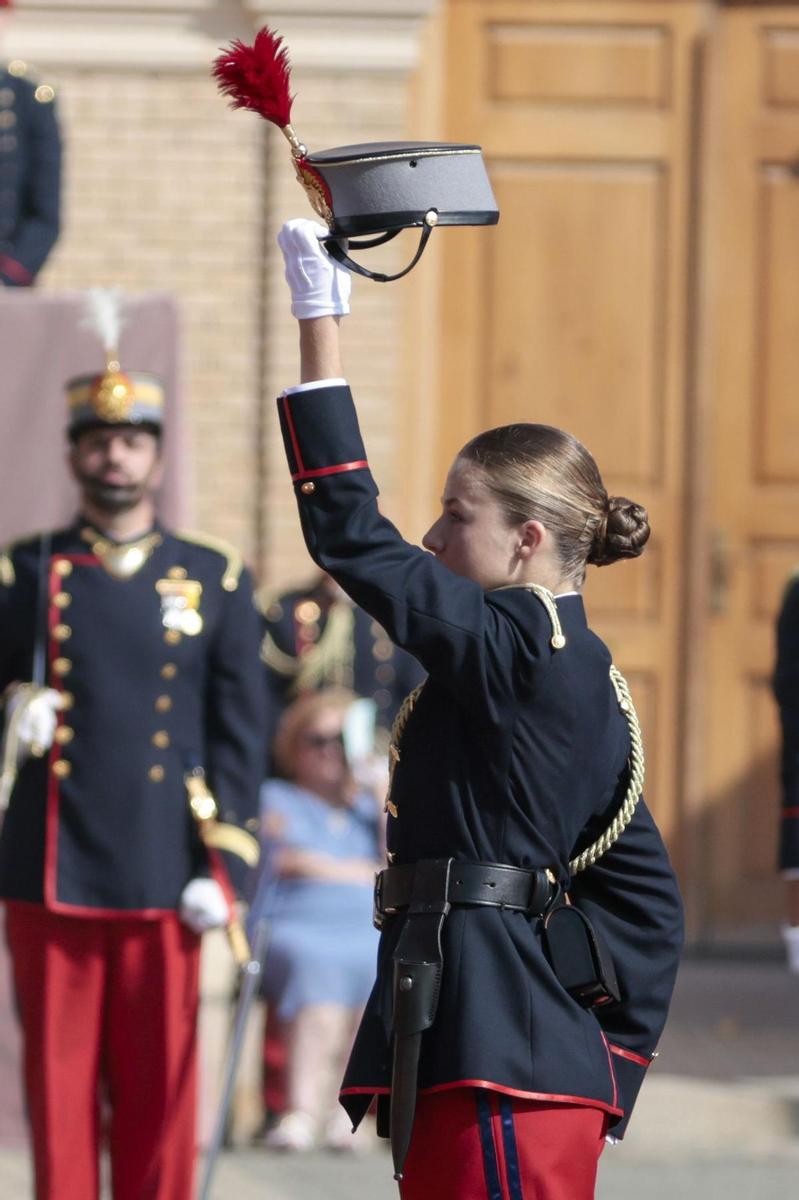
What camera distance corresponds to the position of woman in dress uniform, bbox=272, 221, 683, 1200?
2.52 m

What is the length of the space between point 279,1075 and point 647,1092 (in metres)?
1.05

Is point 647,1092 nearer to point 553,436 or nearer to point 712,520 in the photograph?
point 712,520

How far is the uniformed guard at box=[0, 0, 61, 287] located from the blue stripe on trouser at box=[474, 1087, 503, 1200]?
3.84m

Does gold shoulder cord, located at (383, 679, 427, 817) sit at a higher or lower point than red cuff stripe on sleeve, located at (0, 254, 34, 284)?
lower

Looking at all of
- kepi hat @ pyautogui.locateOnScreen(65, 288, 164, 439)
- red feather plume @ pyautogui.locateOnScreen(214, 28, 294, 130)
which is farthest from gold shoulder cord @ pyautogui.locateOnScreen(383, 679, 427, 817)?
kepi hat @ pyautogui.locateOnScreen(65, 288, 164, 439)

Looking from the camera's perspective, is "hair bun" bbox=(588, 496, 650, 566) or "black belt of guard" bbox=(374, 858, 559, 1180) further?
Answer: "hair bun" bbox=(588, 496, 650, 566)

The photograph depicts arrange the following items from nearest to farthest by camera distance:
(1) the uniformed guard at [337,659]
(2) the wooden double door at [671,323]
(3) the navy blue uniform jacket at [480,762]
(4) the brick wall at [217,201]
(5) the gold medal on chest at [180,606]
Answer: (3) the navy blue uniform jacket at [480,762] → (5) the gold medal on chest at [180,606] → (1) the uniformed guard at [337,659] → (4) the brick wall at [217,201] → (2) the wooden double door at [671,323]

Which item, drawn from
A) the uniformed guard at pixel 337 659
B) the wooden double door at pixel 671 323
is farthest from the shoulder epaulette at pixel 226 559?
the wooden double door at pixel 671 323

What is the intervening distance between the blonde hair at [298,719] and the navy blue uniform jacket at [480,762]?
3290 millimetres

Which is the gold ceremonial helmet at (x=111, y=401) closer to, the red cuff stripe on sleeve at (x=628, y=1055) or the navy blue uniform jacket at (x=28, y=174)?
the navy blue uniform jacket at (x=28, y=174)

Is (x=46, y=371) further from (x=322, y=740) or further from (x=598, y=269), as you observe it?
(x=598, y=269)

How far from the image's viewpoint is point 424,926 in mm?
2621

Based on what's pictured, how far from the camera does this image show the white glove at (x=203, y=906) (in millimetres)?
4250

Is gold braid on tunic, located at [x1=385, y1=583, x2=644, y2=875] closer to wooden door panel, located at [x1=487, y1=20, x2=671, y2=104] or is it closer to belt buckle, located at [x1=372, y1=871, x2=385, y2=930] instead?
belt buckle, located at [x1=372, y1=871, x2=385, y2=930]
